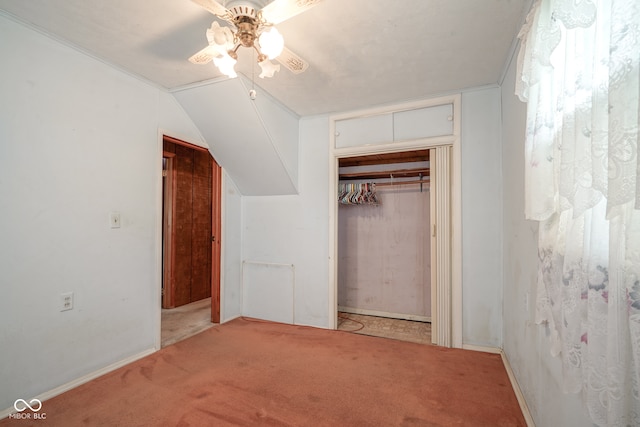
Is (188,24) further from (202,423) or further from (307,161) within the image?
(202,423)

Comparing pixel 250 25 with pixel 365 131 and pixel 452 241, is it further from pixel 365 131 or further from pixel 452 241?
pixel 452 241

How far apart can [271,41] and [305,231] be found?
2.16m

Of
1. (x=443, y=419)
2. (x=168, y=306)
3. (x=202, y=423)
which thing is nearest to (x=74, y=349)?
(x=202, y=423)

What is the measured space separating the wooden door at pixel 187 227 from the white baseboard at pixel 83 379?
1.23 m

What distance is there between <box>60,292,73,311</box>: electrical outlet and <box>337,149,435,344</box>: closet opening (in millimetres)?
2367

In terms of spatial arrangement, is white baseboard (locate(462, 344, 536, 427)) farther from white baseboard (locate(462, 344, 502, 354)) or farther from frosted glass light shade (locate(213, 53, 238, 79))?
frosted glass light shade (locate(213, 53, 238, 79))

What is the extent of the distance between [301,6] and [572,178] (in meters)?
1.23

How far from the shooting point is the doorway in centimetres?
330

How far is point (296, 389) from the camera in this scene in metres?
1.94

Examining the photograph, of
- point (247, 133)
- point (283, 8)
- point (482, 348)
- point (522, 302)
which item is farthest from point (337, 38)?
point (482, 348)

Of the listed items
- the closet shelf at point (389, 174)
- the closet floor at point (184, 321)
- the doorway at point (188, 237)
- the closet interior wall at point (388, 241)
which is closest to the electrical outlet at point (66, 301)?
the closet floor at point (184, 321)

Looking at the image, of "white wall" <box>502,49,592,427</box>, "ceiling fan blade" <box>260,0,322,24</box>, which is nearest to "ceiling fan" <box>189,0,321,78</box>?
"ceiling fan blade" <box>260,0,322,24</box>

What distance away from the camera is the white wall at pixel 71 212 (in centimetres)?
169

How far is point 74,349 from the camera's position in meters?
1.97
